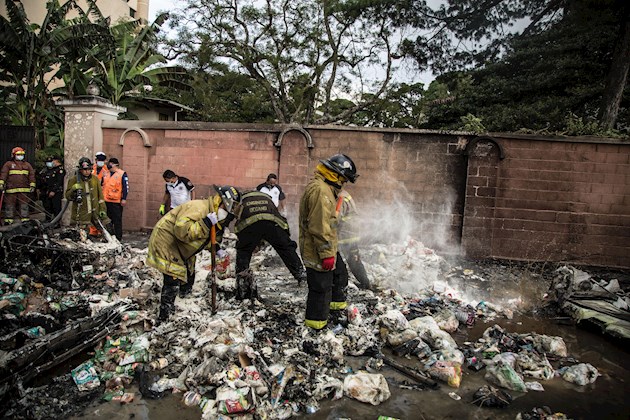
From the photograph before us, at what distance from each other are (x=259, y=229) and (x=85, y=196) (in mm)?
3861

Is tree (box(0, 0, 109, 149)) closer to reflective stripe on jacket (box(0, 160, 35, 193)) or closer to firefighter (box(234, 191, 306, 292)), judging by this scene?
reflective stripe on jacket (box(0, 160, 35, 193))

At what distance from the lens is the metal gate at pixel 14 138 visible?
32.1ft

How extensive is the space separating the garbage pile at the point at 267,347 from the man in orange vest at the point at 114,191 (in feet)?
6.63

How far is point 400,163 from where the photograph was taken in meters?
8.30

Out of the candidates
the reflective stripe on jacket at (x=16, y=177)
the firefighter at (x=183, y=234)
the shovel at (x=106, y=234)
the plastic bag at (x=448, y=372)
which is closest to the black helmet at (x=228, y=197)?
the firefighter at (x=183, y=234)

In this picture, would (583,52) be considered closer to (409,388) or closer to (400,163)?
(400,163)

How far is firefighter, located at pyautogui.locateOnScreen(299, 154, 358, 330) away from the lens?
3941mm

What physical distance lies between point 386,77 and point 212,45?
7882 millimetres

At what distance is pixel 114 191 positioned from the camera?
747 centimetres

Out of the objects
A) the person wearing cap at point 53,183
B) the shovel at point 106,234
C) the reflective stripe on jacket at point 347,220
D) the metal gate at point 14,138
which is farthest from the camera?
the metal gate at point 14,138

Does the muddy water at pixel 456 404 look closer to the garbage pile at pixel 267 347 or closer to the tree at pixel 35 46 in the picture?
Answer: the garbage pile at pixel 267 347

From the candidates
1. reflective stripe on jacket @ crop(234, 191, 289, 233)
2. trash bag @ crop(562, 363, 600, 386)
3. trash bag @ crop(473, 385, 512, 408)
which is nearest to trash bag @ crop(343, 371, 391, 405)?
trash bag @ crop(473, 385, 512, 408)

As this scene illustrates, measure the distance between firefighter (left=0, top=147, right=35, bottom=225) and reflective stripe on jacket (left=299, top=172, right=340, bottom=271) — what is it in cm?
672

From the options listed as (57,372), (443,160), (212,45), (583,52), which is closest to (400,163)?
(443,160)
